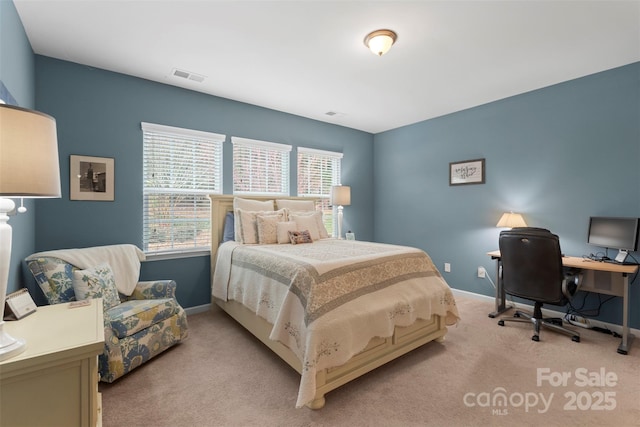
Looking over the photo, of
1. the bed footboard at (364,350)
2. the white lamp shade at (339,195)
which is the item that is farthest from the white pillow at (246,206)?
the white lamp shade at (339,195)

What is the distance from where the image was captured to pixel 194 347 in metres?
2.59

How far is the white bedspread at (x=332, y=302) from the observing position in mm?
1807

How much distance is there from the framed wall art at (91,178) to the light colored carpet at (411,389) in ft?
5.66

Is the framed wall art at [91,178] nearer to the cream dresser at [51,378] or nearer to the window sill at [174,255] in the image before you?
the window sill at [174,255]

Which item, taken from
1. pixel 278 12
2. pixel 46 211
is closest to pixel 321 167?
pixel 278 12

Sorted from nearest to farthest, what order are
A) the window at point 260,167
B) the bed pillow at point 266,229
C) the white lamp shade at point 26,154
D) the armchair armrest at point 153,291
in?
the white lamp shade at point 26,154
the armchair armrest at point 153,291
the bed pillow at point 266,229
the window at point 260,167

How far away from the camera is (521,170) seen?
359 cm

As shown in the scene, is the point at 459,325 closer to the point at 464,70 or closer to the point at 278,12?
the point at 464,70

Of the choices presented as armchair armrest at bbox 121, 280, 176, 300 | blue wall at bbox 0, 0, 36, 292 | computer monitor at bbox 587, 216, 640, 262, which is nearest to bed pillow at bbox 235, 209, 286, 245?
armchair armrest at bbox 121, 280, 176, 300

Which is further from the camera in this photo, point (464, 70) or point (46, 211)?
point (464, 70)

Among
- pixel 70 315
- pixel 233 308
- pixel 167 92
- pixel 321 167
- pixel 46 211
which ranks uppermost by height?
pixel 167 92

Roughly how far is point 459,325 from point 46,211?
4232 millimetres

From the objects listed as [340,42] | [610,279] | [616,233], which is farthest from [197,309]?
[616,233]

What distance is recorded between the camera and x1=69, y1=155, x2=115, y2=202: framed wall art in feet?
9.09
